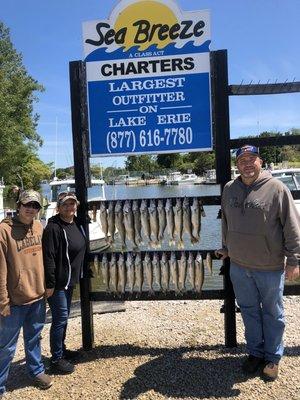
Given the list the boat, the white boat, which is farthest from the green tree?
the white boat

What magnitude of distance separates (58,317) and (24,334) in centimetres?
43

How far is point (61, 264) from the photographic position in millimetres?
4512

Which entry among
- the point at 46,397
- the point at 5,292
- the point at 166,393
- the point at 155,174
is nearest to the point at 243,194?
the point at 166,393

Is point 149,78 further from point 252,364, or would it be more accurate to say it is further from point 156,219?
point 252,364

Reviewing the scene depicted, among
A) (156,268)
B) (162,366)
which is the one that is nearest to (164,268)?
(156,268)

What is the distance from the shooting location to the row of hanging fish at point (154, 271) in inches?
194

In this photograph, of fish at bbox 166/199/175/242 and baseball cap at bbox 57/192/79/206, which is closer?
baseball cap at bbox 57/192/79/206

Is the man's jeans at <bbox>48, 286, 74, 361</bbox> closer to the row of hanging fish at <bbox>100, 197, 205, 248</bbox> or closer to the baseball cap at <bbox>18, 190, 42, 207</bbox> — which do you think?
the row of hanging fish at <bbox>100, 197, 205, 248</bbox>

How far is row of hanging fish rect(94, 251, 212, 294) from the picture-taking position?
4.92 meters

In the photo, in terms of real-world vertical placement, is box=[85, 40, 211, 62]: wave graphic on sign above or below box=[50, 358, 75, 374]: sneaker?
above

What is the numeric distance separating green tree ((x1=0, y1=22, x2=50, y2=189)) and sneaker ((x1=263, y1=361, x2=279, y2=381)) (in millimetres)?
28429

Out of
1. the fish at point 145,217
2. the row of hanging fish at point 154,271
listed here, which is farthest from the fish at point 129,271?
the fish at point 145,217

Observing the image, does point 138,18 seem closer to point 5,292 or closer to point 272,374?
point 5,292

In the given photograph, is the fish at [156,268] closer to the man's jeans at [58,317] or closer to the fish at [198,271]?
the fish at [198,271]
